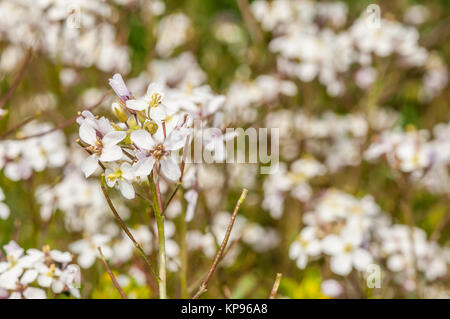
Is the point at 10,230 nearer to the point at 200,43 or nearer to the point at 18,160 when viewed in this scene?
the point at 18,160

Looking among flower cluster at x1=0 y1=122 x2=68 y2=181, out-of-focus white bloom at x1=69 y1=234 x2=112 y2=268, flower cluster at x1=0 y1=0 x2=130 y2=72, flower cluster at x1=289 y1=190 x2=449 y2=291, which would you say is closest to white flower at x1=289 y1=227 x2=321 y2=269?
flower cluster at x1=289 y1=190 x2=449 y2=291

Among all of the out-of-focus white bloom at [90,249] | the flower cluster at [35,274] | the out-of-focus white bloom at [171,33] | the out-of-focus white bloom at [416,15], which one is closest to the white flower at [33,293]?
the flower cluster at [35,274]

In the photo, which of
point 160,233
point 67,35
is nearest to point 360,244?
point 160,233

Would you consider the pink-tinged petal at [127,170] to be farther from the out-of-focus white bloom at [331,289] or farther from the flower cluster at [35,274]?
the out-of-focus white bloom at [331,289]

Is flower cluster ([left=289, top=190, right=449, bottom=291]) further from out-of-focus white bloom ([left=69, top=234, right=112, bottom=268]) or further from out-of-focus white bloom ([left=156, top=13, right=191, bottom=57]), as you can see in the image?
out-of-focus white bloom ([left=156, top=13, right=191, bottom=57])

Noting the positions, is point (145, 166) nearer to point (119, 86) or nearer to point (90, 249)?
point (119, 86)
